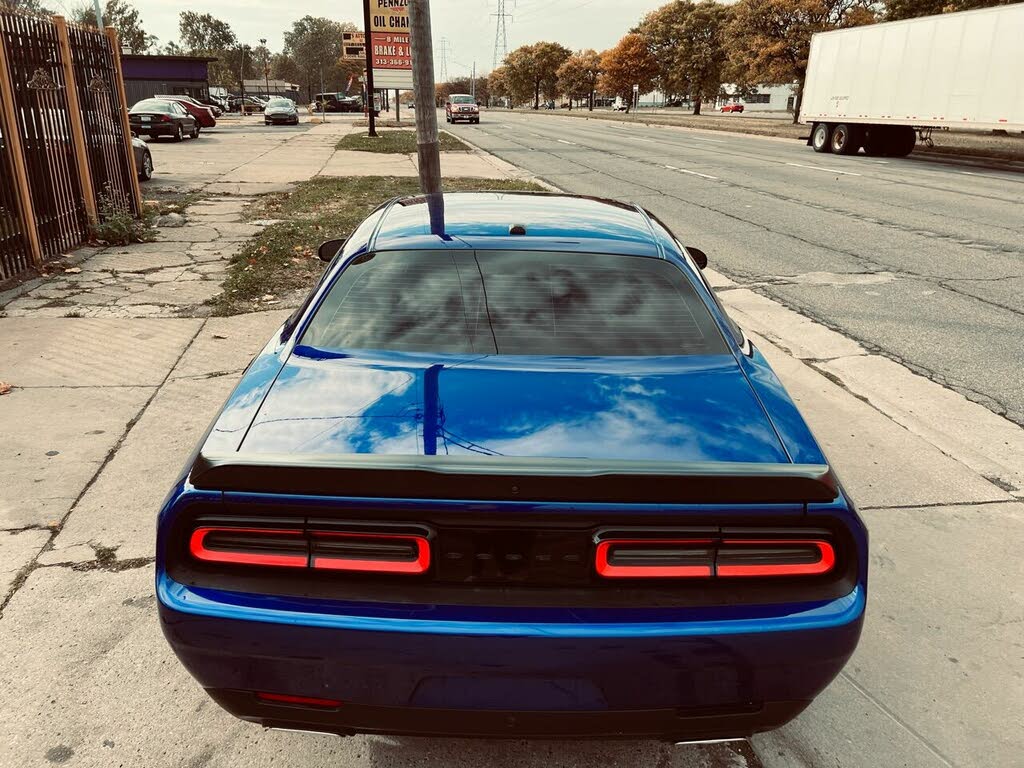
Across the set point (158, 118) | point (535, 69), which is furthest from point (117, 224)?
point (535, 69)

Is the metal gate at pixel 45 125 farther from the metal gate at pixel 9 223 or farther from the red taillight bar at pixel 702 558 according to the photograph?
the red taillight bar at pixel 702 558

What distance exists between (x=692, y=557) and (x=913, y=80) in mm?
24475

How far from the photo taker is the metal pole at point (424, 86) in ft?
24.6

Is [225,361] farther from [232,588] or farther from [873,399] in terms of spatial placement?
[873,399]

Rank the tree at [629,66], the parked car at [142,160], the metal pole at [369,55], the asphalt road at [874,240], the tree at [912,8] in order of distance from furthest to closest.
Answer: the tree at [629,66] < the tree at [912,8] < the metal pole at [369,55] < the parked car at [142,160] < the asphalt road at [874,240]

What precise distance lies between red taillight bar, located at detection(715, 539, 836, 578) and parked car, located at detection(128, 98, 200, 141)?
93.0 feet

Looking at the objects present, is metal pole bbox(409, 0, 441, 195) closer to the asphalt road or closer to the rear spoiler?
the asphalt road

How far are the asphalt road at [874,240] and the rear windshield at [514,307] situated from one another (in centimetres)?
355

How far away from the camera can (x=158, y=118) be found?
26.4m

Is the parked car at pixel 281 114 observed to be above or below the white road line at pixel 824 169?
above

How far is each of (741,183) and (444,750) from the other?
16.3 metres

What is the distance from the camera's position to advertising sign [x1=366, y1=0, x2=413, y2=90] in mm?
29359

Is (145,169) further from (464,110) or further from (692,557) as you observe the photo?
(464,110)

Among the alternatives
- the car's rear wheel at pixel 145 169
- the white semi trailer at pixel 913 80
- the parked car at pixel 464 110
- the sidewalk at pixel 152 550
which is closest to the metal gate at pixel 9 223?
the sidewalk at pixel 152 550
